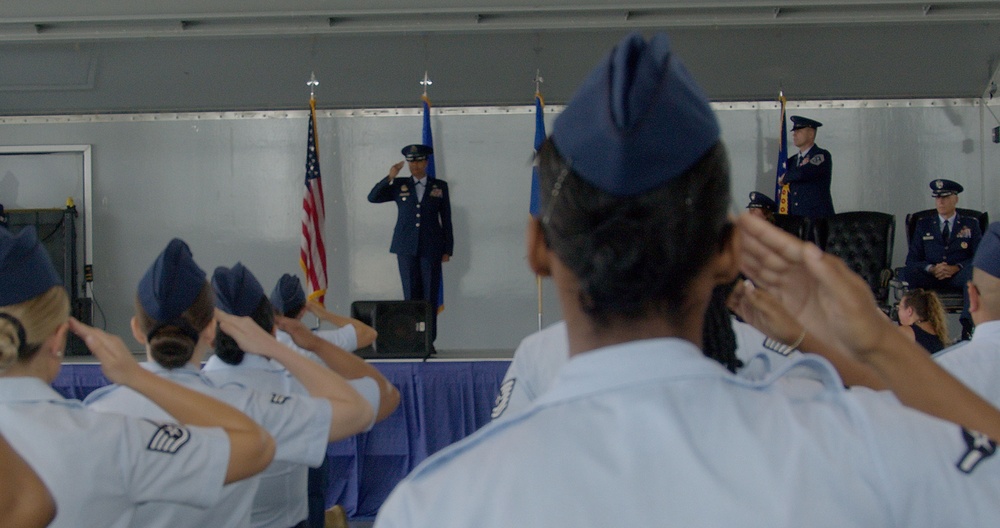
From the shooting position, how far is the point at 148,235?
8.52 m

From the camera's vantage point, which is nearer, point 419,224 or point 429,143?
point 419,224

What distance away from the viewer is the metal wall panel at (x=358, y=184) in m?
8.16

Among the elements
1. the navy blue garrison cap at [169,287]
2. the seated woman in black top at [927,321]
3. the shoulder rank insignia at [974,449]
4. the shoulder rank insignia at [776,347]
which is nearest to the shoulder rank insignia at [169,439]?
the navy blue garrison cap at [169,287]

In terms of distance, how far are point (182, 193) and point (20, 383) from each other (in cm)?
760

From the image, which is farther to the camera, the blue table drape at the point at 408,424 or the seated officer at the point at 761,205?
the seated officer at the point at 761,205

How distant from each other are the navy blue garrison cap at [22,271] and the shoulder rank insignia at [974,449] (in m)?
1.24

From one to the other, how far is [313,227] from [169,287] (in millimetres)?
5872

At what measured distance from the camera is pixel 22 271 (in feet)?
4.41

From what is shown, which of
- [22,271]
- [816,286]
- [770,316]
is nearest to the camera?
[816,286]

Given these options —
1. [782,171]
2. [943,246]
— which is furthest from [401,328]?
[943,246]

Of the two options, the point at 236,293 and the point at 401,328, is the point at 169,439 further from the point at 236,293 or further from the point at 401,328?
the point at 401,328

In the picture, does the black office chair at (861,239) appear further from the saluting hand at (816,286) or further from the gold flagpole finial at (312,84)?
the saluting hand at (816,286)

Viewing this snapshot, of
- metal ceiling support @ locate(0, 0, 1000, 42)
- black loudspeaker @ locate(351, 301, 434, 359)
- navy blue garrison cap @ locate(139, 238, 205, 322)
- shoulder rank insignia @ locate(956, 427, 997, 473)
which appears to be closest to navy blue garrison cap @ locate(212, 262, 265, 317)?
navy blue garrison cap @ locate(139, 238, 205, 322)

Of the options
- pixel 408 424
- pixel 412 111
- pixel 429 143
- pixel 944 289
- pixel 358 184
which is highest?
pixel 412 111
